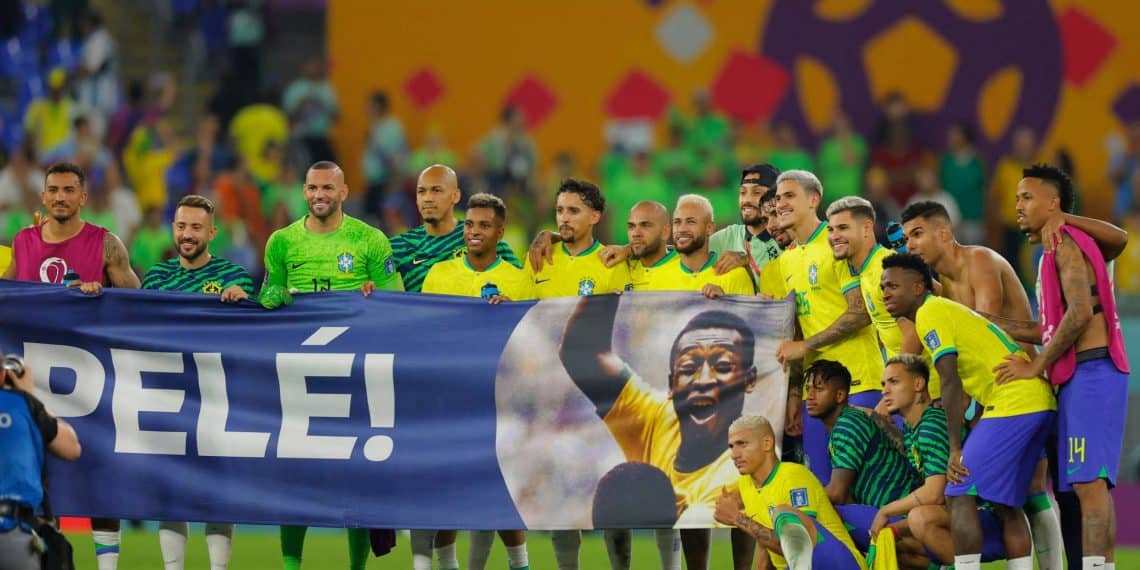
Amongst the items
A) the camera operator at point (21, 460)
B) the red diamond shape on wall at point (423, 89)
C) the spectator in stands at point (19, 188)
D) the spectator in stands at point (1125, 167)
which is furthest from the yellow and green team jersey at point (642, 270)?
the red diamond shape on wall at point (423, 89)

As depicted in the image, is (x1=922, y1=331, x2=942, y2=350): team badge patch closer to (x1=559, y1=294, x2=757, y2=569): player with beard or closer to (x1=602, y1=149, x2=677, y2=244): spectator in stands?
(x1=559, y1=294, x2=757, y2=569): player with beard

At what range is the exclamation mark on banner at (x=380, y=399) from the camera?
32.3 ft

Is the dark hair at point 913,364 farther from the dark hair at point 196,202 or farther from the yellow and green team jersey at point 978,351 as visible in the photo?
the dark hair at point 196,202

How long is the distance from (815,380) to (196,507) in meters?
3.48

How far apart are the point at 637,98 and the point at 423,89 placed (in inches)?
99.1

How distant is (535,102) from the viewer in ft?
68.5

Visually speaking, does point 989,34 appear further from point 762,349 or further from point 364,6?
point 762,349

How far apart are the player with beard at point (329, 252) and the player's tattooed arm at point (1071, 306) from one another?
3750 mm

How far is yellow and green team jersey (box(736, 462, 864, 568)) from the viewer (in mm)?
9016

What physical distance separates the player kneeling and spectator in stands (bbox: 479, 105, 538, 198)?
9911 mm

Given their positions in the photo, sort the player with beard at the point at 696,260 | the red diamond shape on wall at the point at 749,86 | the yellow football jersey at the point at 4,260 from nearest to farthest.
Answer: the player with beard at the point at 696,260 < the yellow football jersey at the point at 4,260 < the red diamond shape on wall at the point at 749,86

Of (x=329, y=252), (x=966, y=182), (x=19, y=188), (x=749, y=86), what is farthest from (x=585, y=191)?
(x=749, y=86)

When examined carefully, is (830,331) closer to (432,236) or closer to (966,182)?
(432,236)

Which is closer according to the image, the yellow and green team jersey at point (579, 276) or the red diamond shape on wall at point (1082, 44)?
the yellow and green team jersey at point (579, 276)
